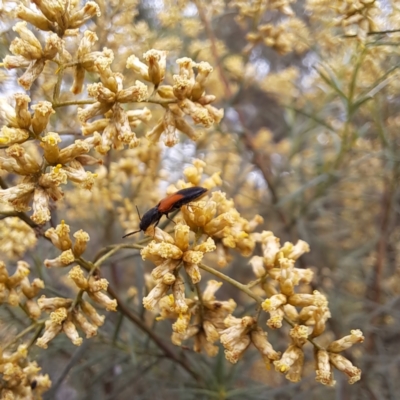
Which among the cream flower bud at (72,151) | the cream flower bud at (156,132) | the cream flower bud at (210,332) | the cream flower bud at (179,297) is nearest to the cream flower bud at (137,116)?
the cream flower bud at (156,132)

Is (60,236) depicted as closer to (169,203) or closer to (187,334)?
(169,203)

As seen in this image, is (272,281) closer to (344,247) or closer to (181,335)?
(181,335)

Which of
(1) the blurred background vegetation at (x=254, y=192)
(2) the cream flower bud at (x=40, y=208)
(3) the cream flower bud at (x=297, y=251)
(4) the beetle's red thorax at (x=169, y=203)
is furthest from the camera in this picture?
(1) the blurred background vegetation at (x=254, y=192)

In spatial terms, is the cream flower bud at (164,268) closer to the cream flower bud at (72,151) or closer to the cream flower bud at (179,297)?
the cream flower bud at (179,297)


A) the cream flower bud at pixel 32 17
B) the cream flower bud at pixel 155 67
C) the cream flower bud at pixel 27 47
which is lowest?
the cream flower bud at pixel 155 67

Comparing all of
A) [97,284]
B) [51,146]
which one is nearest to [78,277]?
[97,284]

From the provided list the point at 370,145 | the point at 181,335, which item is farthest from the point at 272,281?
the point at 370,145

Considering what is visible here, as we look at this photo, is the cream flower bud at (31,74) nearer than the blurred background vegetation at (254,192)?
Yes
